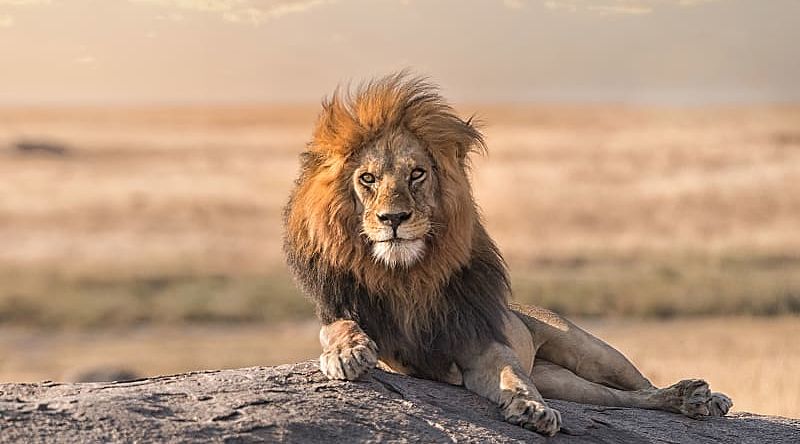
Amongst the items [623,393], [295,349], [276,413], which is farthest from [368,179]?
[295,349]

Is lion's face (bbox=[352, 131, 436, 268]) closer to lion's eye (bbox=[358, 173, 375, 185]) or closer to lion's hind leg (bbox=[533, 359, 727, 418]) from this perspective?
lion's eye (bbox=[358, 173, 375, 185])

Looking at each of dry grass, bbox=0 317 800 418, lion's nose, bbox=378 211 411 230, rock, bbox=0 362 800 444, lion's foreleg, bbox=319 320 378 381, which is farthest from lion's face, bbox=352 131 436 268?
dry grass, bbox=0 317 800 418

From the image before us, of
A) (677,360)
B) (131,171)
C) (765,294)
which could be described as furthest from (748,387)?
(131,171)

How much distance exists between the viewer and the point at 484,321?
5.92 meters

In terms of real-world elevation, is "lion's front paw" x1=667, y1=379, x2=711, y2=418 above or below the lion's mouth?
below

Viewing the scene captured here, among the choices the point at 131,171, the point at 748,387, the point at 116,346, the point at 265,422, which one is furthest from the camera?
the point at 131,171

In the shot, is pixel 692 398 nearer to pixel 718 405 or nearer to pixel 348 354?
pixel 718 405

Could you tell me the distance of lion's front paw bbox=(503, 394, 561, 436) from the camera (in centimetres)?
560

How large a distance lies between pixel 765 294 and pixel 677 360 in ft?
22.3

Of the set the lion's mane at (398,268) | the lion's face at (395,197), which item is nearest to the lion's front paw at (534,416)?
the lion's mane at (398,268)

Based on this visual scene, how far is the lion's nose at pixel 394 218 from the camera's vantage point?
17.7 ft

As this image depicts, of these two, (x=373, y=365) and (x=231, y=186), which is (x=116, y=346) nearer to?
(x=231, y=186)

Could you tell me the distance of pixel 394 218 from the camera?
5391mm

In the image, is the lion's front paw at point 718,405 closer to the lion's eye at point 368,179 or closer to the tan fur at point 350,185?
the tan fur at point 350,185
